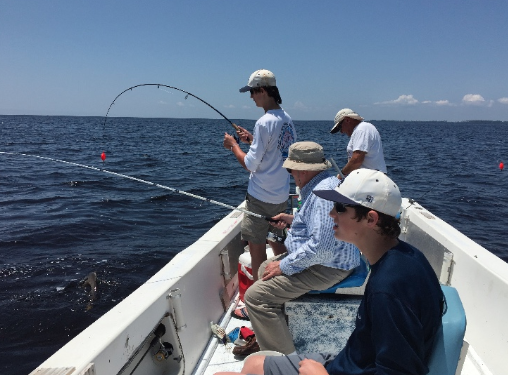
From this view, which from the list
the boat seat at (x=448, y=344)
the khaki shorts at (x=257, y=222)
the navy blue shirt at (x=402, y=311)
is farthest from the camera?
the khaki shorts at (x=257, y=222)

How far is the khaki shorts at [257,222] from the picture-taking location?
3107 millimetres

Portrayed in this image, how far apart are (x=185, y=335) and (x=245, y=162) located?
1.32 meters


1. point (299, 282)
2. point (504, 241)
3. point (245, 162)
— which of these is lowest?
point (504, 241)

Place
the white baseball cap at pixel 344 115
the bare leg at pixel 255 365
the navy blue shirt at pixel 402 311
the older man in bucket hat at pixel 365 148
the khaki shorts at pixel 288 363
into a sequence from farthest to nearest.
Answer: the white baseball cap at pixel 344 115
the older man in bucket hat at pixel 365 148
the bare leg at pixel 255 365
the khaki shorts at pixel 288 363
the navy blue shirt at pixel 402 311

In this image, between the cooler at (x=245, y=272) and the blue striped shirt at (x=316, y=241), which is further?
the cooler at (x=245, y=272)

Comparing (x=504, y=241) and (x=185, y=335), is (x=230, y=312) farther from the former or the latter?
(x=504, y=241)

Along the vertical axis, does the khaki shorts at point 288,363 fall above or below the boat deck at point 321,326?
above

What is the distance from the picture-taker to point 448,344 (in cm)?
135

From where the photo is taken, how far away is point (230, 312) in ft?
11.1

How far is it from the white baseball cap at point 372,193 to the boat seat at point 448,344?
43 centimetres

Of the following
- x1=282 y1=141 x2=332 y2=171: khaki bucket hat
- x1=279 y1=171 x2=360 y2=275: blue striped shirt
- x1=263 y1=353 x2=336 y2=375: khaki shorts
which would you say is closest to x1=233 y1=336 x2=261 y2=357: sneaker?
x1=279 y1=171 x2=360 y2=275: blue striped shirt

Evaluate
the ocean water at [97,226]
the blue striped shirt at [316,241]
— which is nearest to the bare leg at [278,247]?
the blue striped shirt at [316,241]

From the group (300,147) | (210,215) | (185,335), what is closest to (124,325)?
(185,335)

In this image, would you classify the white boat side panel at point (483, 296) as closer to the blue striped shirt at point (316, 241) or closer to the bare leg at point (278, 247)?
the blue striped shirt at point (316, 241)
